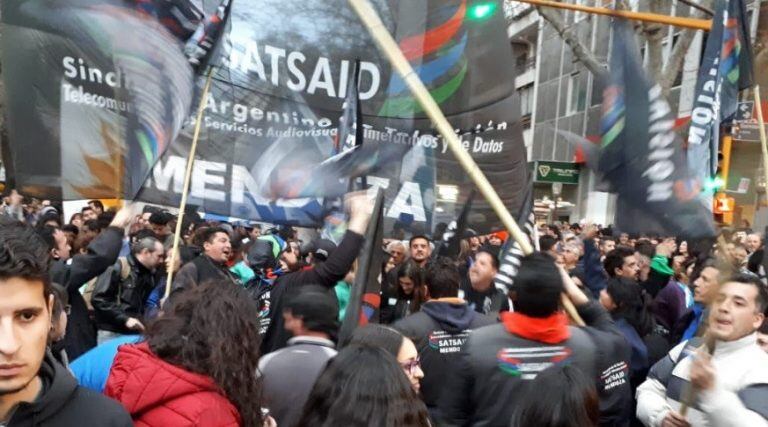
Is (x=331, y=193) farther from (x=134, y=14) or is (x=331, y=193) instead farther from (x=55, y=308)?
(x=55, y=308)

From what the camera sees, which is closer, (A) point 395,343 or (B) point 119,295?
(A) point 395,343

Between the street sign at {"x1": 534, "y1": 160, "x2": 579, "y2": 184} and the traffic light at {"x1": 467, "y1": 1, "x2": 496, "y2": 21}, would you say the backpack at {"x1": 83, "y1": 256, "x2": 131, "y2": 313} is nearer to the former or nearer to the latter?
the traffic light at {"x1": 467, "y1": 1, "x2": 496, "y2": 21}

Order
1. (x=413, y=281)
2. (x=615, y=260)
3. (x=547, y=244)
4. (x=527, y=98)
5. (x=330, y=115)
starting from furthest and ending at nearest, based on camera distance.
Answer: (x=527, y=98) < (x=547, y=244) < (x=330, y=115) < (x=615, y=260) < (x=413, y=281)

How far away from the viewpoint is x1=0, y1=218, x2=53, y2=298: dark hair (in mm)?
1650

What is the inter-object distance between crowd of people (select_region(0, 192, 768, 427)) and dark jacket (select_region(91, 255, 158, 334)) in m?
0.01

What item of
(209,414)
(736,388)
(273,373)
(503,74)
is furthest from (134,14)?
(736,388)

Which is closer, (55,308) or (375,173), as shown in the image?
(55,308)

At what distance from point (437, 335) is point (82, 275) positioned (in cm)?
192

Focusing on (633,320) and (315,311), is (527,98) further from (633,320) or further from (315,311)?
(315,311)

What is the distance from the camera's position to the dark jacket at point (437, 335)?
404 cm

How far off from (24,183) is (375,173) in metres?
2.63

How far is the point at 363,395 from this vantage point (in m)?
1.98

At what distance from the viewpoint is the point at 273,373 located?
9.69 ft

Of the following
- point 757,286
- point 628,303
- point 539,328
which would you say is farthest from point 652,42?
point 539,328
